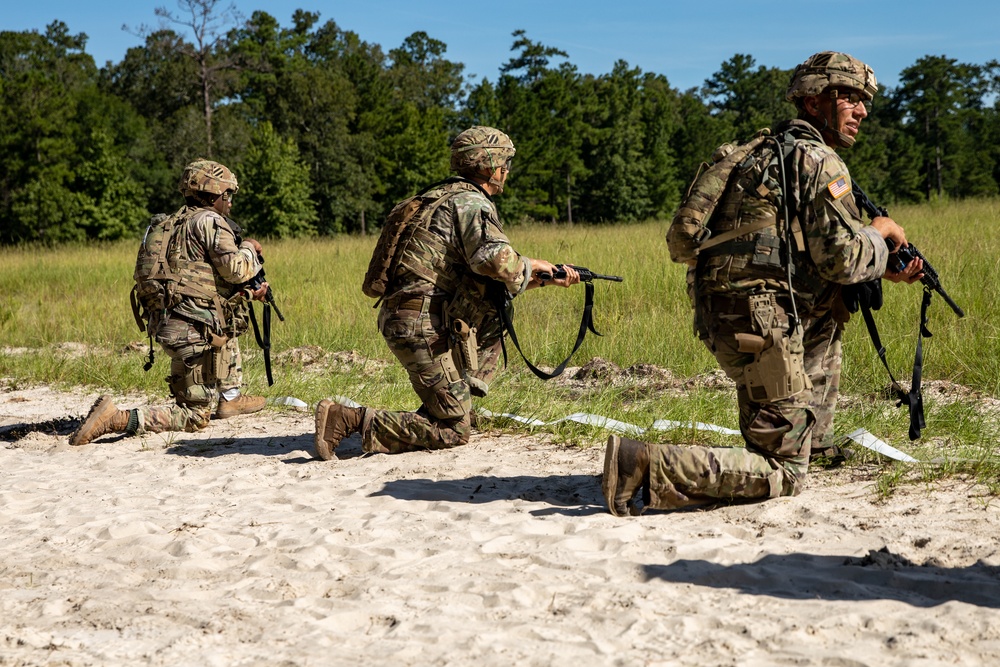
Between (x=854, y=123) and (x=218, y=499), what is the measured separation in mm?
3652

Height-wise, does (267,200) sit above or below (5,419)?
above

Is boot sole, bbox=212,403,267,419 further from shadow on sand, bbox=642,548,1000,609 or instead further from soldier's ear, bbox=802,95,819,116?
soldier's ear, bbox=802,95,819,116

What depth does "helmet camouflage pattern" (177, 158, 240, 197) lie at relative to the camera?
6590 millimetres

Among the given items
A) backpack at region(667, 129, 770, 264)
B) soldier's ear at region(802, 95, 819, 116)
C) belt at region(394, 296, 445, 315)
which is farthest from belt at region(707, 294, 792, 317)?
belt at region(394, 296, 445, 315)

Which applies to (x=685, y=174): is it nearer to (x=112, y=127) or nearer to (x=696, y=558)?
(x=112, y=127)

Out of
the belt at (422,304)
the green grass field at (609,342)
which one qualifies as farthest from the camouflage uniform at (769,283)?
the belt at (422,304)

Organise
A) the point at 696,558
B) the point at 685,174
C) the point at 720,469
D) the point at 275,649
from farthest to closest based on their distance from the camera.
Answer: the point at 685,174, the point at 720,469, the point at 696,558, the point at 275,649

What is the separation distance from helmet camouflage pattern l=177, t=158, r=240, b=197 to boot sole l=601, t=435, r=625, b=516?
3621mm

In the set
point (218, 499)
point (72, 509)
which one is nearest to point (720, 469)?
point (218, 499)

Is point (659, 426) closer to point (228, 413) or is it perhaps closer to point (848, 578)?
point (848, 578)

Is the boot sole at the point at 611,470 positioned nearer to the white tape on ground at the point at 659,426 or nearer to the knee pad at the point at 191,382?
the white tape on ground at the point at 659,426

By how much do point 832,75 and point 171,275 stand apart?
4335 mm

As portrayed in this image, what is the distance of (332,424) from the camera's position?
566 cm

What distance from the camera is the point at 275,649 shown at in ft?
10.3
